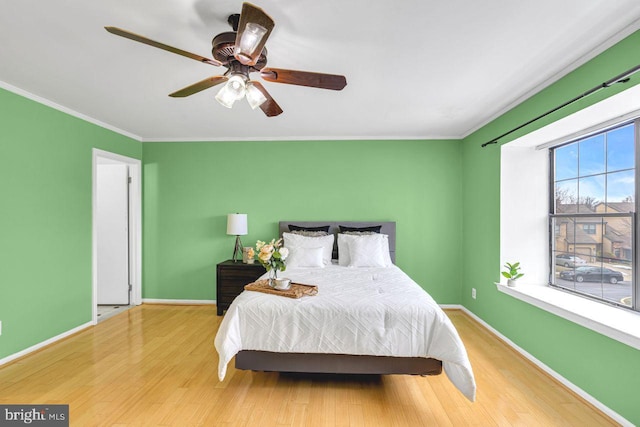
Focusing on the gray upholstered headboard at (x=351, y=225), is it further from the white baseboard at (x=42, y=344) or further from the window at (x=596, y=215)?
the white baseboard at (x=42, y=344)

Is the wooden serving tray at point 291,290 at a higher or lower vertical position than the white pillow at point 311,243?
lower

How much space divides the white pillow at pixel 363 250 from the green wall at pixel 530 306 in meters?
1.18

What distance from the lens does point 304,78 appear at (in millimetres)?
2047

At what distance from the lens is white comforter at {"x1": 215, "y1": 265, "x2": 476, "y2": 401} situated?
236cm

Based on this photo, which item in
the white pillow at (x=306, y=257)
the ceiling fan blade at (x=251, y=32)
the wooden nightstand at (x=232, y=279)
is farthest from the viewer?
the wooden nightstand at (x=232, y=279)

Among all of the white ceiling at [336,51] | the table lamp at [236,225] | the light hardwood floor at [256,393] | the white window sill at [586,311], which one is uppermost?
the white ceiling at [336,51]

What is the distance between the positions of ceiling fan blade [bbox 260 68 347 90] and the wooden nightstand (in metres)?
2.81

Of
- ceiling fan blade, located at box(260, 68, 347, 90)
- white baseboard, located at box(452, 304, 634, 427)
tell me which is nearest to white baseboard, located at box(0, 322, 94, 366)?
ceiling fan blade, located at box(260, 68, 347, 90)

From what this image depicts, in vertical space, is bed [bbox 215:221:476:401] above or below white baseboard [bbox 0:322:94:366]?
above

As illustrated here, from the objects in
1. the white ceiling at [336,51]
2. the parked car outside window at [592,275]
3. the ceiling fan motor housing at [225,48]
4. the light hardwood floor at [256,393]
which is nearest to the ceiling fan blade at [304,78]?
the ceiling fan motor housing at [225,48]

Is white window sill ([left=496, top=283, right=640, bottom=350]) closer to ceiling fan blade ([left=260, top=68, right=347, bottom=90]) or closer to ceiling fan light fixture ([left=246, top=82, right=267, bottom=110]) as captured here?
ceiling fan blade ([left=260, top=68, right=347, bottom=90])

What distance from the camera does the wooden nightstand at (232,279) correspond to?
432 cm

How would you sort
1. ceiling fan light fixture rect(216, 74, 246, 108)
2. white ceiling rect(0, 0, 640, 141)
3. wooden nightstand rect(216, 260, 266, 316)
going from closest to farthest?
white ceiling rect(0, 0, 640, 141) → ceiling fan light fixture rect(216, 74, 246, 108) → wooden nightstand rect(216, 260, 266, 316)

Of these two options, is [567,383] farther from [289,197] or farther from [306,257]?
[289,197]
